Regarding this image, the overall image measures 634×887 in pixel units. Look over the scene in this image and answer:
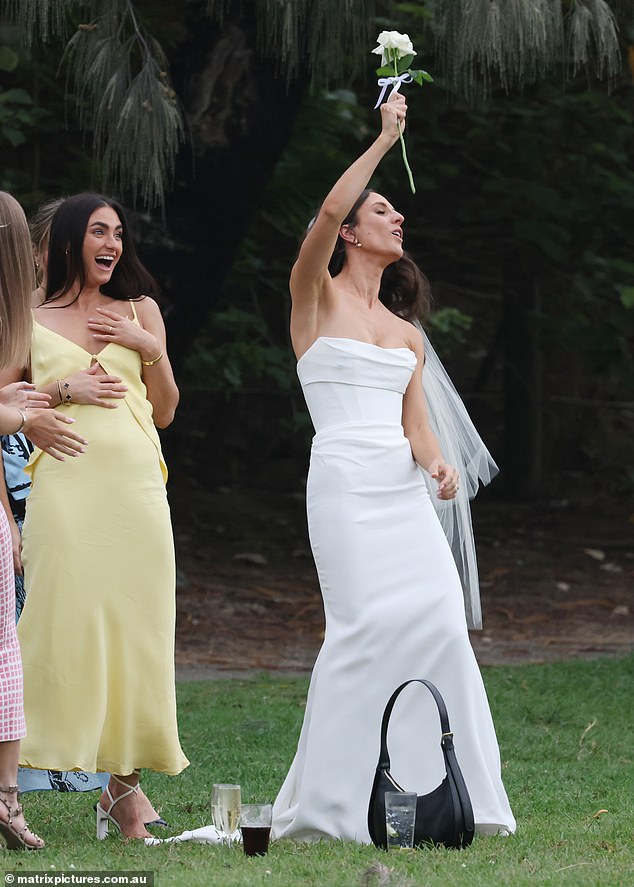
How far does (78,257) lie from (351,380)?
96cm

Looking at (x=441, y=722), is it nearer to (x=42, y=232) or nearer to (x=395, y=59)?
(x=42, y=232)

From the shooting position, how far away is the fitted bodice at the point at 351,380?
4.63 metres

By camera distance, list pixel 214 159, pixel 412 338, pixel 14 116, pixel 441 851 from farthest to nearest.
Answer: pixel 14 116
pixel 214 159
pixel 412 338
pixel 441 851

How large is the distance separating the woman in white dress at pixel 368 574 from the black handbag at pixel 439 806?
23cm

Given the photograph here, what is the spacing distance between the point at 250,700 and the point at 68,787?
115 inches

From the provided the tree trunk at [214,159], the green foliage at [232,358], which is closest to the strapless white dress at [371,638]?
the tree trunk at [214,159]

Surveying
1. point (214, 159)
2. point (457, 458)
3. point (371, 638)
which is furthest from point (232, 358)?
point (371, 638)

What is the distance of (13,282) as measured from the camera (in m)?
3.99

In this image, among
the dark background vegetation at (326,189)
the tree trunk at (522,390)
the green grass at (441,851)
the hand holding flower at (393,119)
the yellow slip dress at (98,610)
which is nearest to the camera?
the green grass at (441,851)

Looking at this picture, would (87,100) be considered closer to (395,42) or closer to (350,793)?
(395,42)

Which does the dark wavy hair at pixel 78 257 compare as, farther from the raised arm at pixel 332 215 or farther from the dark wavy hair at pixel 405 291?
the dark wavy hair at pixel 405 291

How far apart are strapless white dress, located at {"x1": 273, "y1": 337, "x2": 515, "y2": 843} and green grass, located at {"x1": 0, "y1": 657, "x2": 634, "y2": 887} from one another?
0.58ft

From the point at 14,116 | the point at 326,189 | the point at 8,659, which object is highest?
the point at 14,116

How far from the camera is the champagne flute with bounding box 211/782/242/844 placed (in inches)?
163
